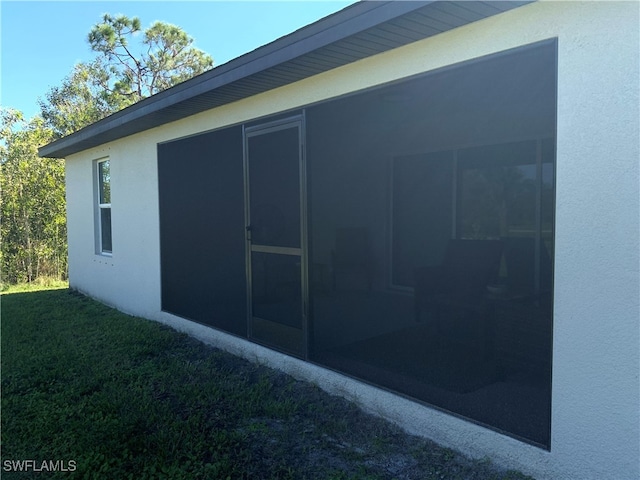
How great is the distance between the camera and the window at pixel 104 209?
755 cm

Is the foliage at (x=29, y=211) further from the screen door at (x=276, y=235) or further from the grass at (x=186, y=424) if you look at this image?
the screen door at (x=276, y=235)

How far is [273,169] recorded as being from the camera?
4.30 metres

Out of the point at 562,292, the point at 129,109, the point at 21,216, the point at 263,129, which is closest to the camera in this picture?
the point at 562,292

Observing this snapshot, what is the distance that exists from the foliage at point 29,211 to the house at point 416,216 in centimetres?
269

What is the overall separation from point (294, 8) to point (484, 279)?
3.27 meters

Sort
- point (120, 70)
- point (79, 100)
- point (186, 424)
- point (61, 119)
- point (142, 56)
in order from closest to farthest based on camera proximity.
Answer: point (186, 424) < point (61, 119) < point (79, 100) < point (120, 70) < point (142, 56)

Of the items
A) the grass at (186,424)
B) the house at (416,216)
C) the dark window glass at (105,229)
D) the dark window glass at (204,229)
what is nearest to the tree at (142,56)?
the house at (416,216)

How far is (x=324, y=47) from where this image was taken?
9.62 ft

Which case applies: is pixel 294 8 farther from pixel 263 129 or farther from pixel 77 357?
pixel 77 357

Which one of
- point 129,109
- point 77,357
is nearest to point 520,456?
point 77,357

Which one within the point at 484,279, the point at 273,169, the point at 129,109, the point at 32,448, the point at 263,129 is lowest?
the point at 32,448

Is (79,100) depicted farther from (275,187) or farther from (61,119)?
(275,187)

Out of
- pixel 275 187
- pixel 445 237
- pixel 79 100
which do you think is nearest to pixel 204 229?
pixel 275 187

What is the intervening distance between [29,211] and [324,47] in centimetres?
997
